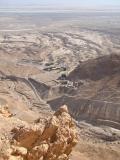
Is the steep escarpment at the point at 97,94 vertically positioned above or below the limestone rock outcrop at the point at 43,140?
below

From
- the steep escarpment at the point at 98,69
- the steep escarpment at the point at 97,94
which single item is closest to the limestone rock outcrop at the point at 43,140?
the steep escarpment at the point at 97,94

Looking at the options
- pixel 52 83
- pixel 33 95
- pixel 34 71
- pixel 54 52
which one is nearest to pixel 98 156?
pixel 33 95

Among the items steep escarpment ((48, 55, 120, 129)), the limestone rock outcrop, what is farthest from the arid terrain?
the limestone rock outcrop

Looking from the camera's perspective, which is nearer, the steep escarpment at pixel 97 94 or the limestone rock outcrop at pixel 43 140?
the limestone rock outcrop at pixel 43 140

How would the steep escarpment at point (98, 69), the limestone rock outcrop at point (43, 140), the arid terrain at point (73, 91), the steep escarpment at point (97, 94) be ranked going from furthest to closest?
1. the steep escarpment at point (98, 69)
2. the steep escarpment at point (97, 94)
3. the arid terrain at point (73, 91)
4. the limestone rock outcrop at point (43, 140)

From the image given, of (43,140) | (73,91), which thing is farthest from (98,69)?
(43,140)

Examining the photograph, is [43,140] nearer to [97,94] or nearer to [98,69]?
[97,94]

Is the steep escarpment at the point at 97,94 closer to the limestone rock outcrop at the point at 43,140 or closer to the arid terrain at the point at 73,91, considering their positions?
the arid terrain at the point at 73,91

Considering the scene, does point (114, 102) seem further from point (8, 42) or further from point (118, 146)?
point (8, 42)

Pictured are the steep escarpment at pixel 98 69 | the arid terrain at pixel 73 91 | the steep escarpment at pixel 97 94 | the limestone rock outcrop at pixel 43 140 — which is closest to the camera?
the limestone rock outcrop at pixel 43 140
